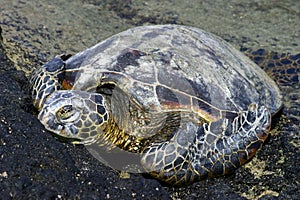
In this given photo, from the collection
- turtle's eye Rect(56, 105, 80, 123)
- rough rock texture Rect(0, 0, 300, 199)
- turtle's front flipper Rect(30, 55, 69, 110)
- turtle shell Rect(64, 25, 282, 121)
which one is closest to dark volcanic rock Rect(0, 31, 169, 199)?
rough rock texture Rect(0, 0, 300, 199)

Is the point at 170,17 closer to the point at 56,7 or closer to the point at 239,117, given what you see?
the point at 56,7

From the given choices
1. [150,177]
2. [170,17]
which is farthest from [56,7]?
[150,177]

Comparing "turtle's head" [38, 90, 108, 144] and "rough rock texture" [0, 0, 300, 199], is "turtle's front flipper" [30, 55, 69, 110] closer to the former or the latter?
"rough rock texture" [0, 0, 300, 199]

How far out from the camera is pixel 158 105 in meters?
3.74

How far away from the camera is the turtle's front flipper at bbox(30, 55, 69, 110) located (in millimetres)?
3954

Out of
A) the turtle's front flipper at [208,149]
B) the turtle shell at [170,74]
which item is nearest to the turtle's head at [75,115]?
the turtle shell at [170,74]

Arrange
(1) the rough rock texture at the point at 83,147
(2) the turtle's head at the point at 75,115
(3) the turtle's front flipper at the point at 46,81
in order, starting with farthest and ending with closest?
(3) the turtle's front flipper at the point at 46,81, (2) the turtle's head at the point at 75,115, (1) the rough rock texture at the point at 83,147

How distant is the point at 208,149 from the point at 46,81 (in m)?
1.43

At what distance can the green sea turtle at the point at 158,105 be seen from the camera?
3588 millimetres

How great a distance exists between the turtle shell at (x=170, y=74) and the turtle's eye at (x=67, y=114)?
1.16 feet

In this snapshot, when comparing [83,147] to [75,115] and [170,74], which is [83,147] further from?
[170,74]

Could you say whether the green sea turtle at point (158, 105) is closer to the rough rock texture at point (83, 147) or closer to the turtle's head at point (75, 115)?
the turtle's head at point (75, 115)

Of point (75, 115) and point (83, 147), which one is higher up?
point (75, 115)

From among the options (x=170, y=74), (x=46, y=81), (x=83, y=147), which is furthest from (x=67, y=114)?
(x=170, y=74)
